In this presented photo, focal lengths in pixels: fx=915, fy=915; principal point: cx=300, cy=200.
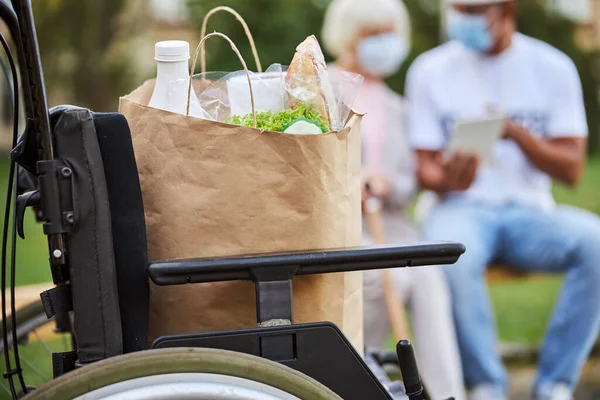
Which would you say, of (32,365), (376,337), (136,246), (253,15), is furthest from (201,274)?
(253,15)

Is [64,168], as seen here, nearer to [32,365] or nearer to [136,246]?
[136,246]

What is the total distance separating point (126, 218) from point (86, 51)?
3485 mm

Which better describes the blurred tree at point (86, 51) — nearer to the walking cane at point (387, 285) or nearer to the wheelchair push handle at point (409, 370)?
the walking cane at point (387, 285)

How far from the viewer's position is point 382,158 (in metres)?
3.38

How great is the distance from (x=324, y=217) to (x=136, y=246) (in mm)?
292

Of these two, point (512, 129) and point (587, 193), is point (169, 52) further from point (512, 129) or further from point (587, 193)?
point (587, 193)

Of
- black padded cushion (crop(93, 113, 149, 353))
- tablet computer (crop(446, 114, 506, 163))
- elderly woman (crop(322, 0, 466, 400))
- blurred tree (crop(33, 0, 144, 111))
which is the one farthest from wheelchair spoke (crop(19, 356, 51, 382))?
blurred tree (crop(33, 0, 144, 111))

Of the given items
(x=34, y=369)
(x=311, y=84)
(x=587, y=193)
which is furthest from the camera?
(x=587, y=193)

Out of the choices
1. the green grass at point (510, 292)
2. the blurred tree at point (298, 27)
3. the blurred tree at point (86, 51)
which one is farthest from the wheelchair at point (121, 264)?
the blurred tree at point (86, 51)

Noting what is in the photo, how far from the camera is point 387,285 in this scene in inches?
123

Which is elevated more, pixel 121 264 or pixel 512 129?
pixel 121 264

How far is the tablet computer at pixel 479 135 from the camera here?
314 centimetres

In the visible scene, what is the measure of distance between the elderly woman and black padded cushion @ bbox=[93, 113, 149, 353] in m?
1.79

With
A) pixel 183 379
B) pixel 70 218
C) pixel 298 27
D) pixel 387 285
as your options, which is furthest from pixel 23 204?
pixel 298 27
